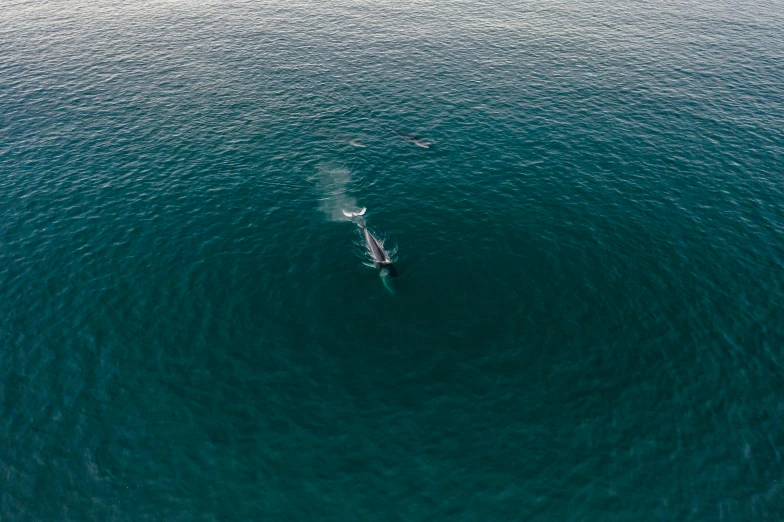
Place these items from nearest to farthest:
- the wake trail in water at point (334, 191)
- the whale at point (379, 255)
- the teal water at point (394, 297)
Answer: the teal water at point (394, 297), the whale at point (379, 255), the wake trail in water at point (334, 191)

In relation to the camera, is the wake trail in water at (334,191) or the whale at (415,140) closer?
the wake trail in water at (334,191)

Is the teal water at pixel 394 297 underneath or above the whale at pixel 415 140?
underneath

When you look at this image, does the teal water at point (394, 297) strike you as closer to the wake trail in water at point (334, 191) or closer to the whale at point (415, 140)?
the wake trail in water at point (334, 191)

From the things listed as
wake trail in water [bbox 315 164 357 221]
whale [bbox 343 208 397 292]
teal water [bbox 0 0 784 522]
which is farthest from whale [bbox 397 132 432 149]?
whale [bbox 343 208 397 292]

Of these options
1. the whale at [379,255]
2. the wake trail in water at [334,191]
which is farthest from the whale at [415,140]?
the whale at [379,255]

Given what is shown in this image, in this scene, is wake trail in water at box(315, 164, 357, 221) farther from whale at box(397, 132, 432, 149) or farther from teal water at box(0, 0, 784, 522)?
whale at box(397, 132, 432, 149)

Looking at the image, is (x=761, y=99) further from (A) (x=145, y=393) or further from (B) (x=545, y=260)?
(A) (x=145, y=393)
